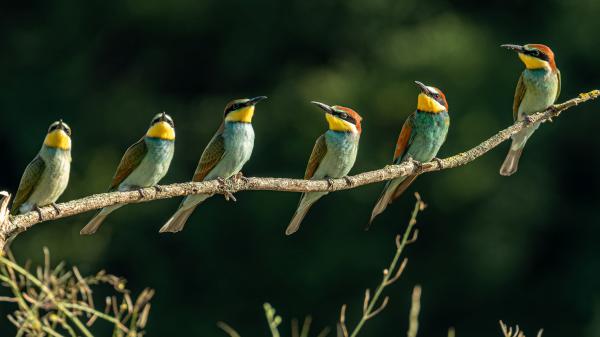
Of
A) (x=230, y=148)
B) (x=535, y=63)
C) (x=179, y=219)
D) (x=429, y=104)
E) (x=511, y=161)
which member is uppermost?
(x=535, y=63)

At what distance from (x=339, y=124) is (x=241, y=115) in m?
0.39

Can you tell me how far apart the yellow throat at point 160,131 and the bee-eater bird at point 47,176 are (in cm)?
36

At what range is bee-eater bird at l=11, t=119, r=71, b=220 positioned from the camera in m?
4.45

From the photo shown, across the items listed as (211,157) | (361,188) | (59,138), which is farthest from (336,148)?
(361,188)

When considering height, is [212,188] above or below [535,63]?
below

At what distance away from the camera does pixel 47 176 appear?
14.7ft

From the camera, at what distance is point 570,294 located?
15656 millimetres

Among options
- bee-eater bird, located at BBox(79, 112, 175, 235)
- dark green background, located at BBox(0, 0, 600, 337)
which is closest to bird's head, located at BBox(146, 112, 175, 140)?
bee-eater bird, located at BBox(79, 112, 175, 235)

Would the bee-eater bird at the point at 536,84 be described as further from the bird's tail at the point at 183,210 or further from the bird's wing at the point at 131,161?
the bird's wing at the point at 131,161

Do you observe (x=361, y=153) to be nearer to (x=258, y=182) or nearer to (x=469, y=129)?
(x=469, y=129)

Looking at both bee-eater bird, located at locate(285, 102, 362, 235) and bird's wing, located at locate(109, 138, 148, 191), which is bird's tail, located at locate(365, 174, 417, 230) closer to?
bee-eater bird, located at locate(285, 102, 362, 235)

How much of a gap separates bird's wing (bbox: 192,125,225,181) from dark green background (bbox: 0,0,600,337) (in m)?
8.86

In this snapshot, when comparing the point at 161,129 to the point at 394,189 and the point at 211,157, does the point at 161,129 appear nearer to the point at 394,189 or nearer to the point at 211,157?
the point at 211,157

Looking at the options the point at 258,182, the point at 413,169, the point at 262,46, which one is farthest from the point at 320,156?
the point at 262,46
